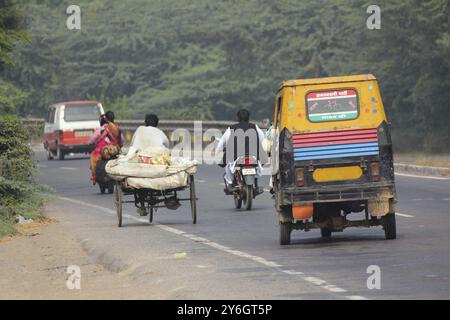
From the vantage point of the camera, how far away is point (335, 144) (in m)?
18.3

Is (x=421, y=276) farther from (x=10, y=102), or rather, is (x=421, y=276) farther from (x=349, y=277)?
(x=10, y=102)

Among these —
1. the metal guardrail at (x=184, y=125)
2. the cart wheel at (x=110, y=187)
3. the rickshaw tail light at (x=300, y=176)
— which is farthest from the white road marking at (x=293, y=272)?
the metal guardrail at (x=184, y=125)

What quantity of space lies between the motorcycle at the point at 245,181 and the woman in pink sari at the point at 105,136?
19.4 feet

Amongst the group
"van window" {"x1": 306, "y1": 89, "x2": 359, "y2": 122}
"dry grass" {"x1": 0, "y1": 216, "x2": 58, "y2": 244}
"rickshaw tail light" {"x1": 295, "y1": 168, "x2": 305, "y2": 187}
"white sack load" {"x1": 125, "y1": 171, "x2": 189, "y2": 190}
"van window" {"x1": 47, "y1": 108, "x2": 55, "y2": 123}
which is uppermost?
"van window" {"x1": 306, "y1": 89, "x2": 359, "y2": 122}

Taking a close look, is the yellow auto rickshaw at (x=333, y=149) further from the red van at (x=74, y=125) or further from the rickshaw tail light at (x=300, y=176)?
the red van at (x=74, y=125)

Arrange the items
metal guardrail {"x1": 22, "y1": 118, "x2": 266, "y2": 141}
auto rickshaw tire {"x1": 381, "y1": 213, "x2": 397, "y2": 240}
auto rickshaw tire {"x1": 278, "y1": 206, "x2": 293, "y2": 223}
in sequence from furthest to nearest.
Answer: metal guardrail {"x1": 22, "y1": 118, "x2": 266, "y2": 141}
auto rickshaw tire {"x1": 381, "y1": 213, "x2": 397, "y2": 240}
auto rickshaw tire {"x1": 278, "y1": 206, "x2": 293, "y2": 223}

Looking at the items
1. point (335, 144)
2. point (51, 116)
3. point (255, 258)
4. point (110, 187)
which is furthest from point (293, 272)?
point (51, 116)

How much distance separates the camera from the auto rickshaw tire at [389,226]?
736 inches

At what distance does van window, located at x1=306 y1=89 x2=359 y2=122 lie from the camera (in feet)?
60.7

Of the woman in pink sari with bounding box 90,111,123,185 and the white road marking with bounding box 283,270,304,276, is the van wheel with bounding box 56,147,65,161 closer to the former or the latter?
the woman in pink sari with bounding box 90,111,123,185

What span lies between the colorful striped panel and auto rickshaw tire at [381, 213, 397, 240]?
3.05ft

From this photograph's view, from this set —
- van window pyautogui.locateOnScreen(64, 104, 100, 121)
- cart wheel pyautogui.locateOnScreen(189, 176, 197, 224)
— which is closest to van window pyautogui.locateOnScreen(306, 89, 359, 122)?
cart wheel pyautogui.locateOnScreen(189, 176, 197, 224)

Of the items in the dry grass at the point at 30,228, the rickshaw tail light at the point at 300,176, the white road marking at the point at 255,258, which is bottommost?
the dry grass at the point at 30,228

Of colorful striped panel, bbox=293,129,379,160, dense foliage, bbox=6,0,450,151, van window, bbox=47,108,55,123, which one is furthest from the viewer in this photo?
dense foliage, bbox=6,0,450,151
